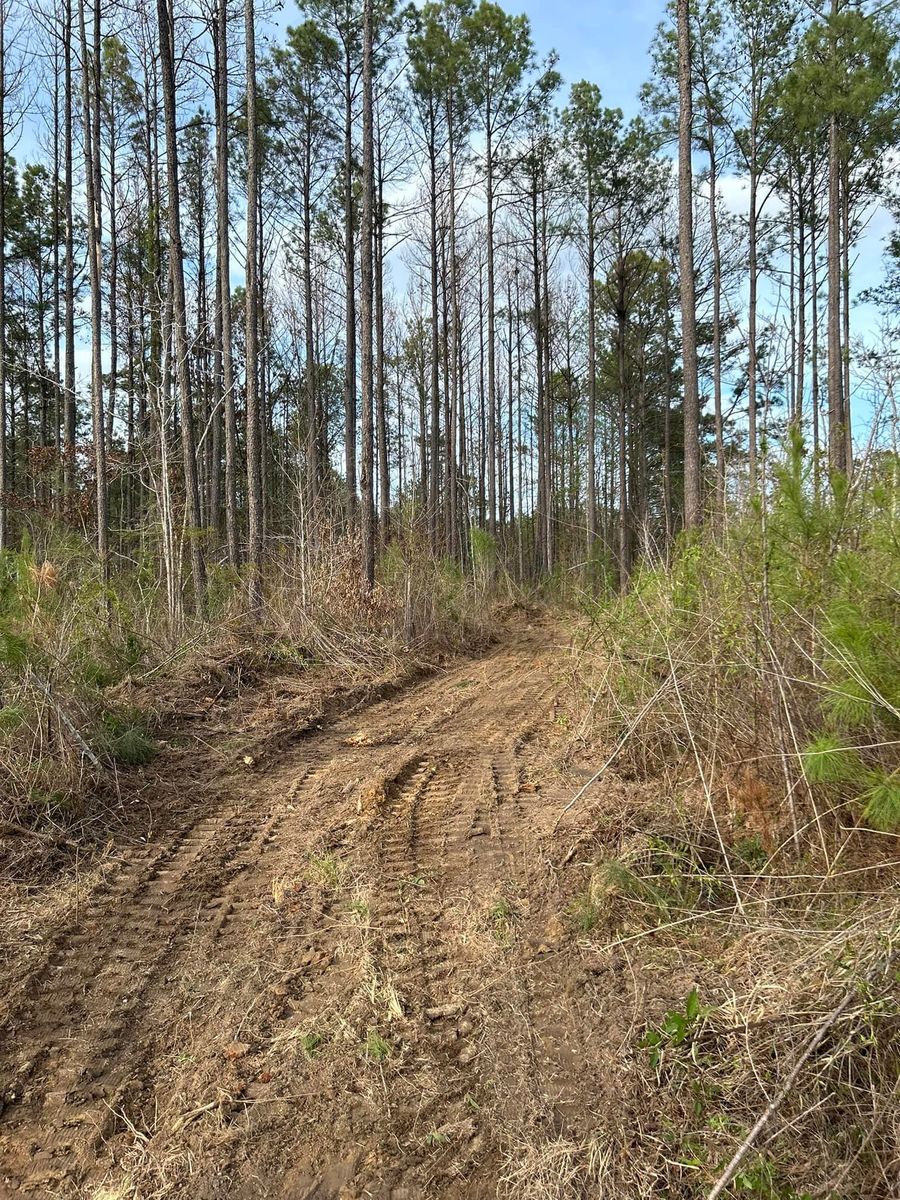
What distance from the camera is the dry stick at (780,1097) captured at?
1536 mm

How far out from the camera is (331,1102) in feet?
6.54

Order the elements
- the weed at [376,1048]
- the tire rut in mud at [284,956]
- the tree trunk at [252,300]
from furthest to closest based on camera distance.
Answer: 1. the tree trunk at [252,300]
2. the weed at [376,1048]
3. the tire rut in mud at [284,956]

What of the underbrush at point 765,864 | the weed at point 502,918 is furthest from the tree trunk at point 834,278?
the weed at point 502,918

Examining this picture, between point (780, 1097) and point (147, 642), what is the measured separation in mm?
6379

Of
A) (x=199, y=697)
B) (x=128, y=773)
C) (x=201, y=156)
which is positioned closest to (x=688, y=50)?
(x=199, y=697)

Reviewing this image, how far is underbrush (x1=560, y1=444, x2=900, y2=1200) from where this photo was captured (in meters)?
1.73

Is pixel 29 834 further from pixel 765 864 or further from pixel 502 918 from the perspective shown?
pixel 765 864

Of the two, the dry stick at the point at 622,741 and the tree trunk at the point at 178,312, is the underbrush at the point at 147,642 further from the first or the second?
the dry stick at the point at 622,741

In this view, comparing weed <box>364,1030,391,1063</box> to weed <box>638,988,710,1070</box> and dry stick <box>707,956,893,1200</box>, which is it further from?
dry stick <box>707,956,893,1200</box>

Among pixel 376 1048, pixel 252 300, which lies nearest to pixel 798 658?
pixel 376 1048

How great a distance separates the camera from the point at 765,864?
2.68 meters

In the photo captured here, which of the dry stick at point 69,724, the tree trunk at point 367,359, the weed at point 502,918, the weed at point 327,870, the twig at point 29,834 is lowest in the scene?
the weed at point 502,918

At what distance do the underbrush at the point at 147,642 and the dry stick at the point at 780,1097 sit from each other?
11.2ft

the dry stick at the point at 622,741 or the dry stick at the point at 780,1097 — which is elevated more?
the dry stick at the point at 622,741
